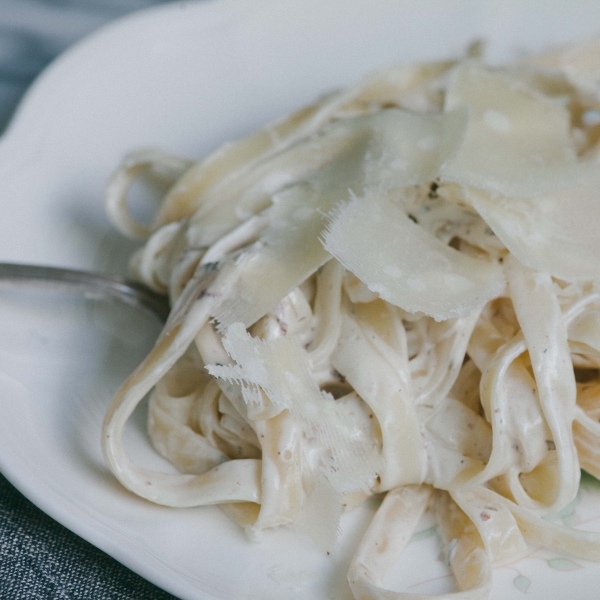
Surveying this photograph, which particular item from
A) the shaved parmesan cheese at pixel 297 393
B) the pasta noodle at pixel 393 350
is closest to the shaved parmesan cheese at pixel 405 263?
the pasta noodle at pixel 393 350

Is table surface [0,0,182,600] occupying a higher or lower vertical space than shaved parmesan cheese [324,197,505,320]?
lower

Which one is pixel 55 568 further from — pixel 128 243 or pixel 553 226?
pixel 553 226

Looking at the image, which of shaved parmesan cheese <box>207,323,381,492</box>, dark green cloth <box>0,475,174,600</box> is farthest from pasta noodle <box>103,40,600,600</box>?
dark green cloth <box>0,475,174,600</box>

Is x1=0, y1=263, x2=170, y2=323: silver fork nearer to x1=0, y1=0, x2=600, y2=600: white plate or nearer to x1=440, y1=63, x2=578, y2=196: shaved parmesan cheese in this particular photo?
x1=0, y1=0, x2=600, y2=600: white plate

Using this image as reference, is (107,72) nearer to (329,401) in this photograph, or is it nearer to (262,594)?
(329,401)

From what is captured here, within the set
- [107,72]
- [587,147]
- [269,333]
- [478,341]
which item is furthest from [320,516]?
[107,72]

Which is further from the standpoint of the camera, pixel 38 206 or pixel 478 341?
pixel 38 206

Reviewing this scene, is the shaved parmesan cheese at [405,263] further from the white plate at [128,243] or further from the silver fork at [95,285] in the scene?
the silver fork at [95,285]
